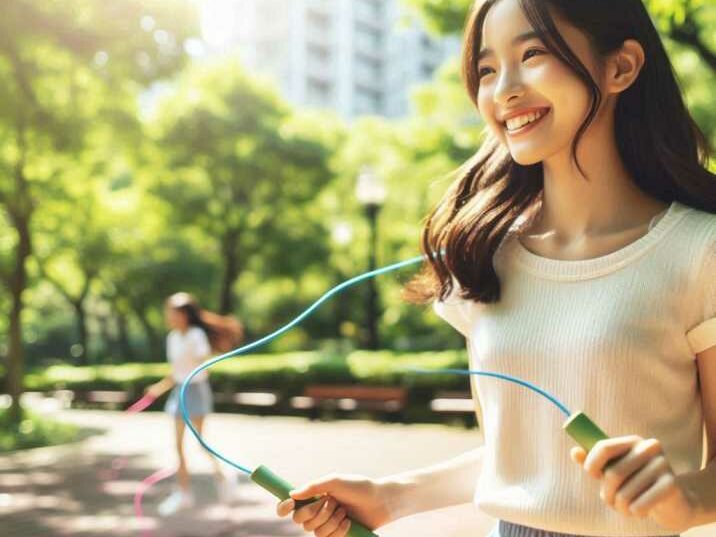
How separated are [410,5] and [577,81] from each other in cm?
1139

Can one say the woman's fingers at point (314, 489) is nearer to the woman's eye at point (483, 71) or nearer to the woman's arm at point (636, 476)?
the woman's arm at point (636, 476)

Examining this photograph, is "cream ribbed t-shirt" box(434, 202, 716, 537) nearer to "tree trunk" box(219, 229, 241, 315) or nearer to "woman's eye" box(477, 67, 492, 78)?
"woman's eye" box(477, 67, 492, 78)

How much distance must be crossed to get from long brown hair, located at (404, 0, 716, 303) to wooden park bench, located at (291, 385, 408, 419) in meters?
14.8

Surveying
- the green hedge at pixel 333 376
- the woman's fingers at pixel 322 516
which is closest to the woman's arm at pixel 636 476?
the woman's fingers at pixel 322 516

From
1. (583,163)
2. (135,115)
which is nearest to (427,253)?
A: (583,163)

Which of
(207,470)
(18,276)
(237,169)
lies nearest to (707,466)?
(207,470)

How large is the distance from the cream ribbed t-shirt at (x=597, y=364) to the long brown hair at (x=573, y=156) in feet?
0.25

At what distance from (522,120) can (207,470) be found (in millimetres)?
10105

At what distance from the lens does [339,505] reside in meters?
1.60

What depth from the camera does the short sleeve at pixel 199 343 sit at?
8562mm

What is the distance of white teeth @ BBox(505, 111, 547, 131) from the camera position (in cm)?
156

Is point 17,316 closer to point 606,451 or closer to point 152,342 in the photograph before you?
point 606,451

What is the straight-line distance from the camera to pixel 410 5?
12.5 m

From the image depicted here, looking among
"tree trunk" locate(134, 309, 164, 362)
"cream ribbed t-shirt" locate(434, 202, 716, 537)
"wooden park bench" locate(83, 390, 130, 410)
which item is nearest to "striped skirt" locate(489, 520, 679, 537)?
"cream ribbed t-shirt" locate(434, 202, 716, 537)
